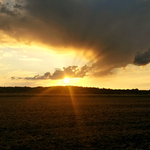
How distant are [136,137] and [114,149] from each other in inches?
114

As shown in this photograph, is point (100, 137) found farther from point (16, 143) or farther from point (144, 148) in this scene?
point (16, 143)

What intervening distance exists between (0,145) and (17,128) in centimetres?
410

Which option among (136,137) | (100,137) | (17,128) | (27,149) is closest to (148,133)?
(136,137)

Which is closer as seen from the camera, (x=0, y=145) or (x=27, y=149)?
(x=27, y=149)

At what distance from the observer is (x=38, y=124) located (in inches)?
647

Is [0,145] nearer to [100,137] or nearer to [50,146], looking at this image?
[50,146]

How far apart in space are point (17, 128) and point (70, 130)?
145 inches

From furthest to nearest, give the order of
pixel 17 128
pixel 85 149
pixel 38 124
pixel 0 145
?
pixel 38 124 → pixel 17 128 → pixel 0 145 → pixel 85 149

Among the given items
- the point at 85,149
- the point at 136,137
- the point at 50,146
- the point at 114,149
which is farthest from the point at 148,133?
the point at 50,146

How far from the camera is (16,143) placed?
11133mm

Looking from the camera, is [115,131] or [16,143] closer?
[16,143]

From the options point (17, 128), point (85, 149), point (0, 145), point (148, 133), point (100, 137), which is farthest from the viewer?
point (17, 128)

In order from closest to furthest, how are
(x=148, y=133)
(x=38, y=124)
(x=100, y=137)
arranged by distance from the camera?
(x=100, y=137), (x=148, y=133), (x=38, y=124)

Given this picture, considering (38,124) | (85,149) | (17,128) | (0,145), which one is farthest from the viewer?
(38,124)
